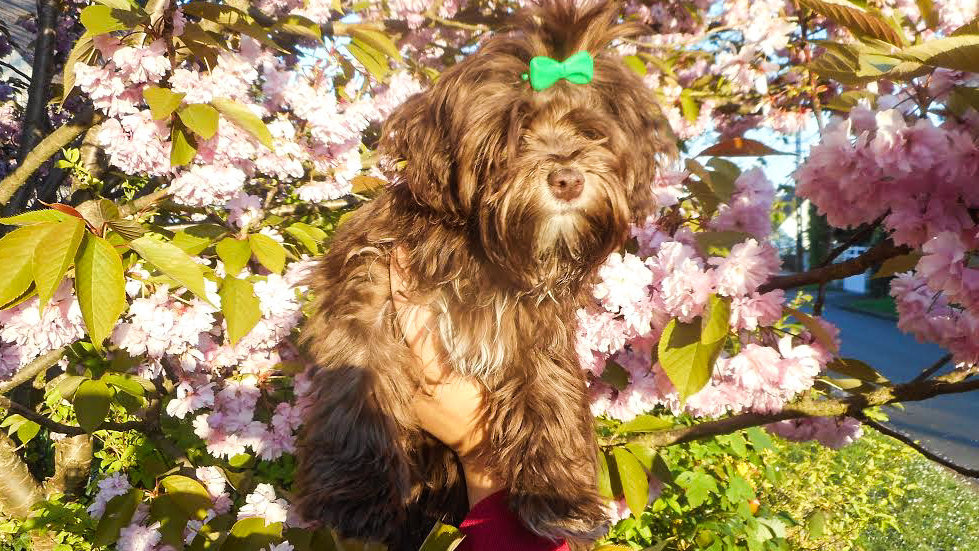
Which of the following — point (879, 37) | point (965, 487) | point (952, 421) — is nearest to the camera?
point (879, 37)

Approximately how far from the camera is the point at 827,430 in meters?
2.54

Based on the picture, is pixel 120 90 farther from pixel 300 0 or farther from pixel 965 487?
pixel 965 487

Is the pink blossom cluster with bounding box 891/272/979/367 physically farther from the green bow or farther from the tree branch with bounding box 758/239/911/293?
the green bow

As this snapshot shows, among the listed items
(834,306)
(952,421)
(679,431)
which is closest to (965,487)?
(952,421)

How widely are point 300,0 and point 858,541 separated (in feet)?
21.8

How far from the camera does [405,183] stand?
2.22m

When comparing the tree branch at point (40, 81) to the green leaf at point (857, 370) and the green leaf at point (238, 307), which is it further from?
the green leaf at point (857, 370)

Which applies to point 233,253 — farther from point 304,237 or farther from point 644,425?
point 644,425

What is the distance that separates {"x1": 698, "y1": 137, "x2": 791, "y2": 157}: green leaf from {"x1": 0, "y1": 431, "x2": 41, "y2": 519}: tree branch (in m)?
4.02

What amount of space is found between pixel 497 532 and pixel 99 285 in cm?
144

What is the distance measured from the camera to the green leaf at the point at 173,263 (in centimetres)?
159

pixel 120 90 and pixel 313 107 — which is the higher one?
pixel 120 90

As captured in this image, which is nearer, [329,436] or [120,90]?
[120,90]

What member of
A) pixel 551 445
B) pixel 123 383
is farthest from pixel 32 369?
pixel 551 445
